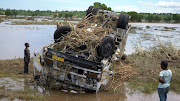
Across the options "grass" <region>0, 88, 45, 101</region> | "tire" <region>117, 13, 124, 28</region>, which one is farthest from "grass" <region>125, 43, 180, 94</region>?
"grass" <region>0, 88, 45, 101</region>

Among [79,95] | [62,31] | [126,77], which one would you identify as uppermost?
[62,31]

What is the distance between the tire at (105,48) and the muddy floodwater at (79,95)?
1.25 meters

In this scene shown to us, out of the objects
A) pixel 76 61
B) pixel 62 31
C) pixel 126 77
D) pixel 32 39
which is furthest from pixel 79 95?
pixel 32 39

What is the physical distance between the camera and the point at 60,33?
7012mm

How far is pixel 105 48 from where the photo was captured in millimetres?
6098

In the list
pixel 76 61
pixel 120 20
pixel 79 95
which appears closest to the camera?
pixel 76 61

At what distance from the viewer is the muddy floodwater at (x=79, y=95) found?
18.5 feet

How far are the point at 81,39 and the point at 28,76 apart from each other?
2580 mm

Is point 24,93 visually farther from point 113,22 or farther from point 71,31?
point 113,22

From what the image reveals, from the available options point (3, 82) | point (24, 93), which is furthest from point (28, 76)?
point (24, 93)

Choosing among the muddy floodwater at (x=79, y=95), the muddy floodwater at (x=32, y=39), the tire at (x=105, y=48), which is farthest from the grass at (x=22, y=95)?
the tire at (x=105, y=48)

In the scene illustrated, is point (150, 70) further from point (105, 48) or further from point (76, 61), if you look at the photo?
point (76, 61)

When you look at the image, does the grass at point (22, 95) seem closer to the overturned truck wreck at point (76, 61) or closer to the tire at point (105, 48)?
the overturned truck wreck at point (76, 61)

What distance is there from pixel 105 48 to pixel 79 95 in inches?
67.1
